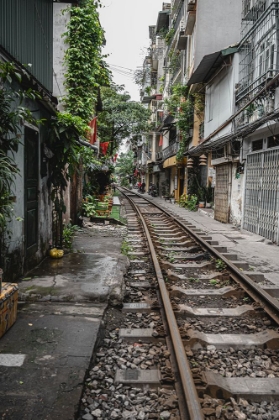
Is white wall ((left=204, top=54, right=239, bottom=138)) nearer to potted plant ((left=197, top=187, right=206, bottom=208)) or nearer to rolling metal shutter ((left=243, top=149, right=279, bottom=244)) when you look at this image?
rolling metal shutter ((left=243, top=149, right=279, bottom=244))

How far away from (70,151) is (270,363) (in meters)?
4.92

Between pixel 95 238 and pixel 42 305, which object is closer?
pixel 42 305

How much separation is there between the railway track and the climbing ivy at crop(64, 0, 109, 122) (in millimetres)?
6433

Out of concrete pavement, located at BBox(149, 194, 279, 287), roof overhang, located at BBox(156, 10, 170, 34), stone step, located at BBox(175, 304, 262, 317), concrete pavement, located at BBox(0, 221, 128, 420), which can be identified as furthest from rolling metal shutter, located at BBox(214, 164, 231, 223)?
roof overhang, located at BBox(156, 10, 170, 34)

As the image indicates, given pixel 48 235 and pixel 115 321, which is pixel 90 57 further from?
pixel 115 321

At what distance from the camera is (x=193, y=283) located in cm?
581

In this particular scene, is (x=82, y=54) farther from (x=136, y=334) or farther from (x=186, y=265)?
(x=136, y=334)

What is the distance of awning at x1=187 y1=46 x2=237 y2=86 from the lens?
13.0 meters

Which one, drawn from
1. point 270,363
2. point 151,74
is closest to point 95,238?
point 270,363

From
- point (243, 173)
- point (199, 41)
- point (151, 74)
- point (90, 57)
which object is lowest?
point (243, 173)

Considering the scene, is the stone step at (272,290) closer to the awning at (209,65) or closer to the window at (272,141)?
the window at (272,141)

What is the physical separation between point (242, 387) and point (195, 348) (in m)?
0.75

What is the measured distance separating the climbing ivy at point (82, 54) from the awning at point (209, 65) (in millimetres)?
5212

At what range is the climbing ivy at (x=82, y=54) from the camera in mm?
10047
